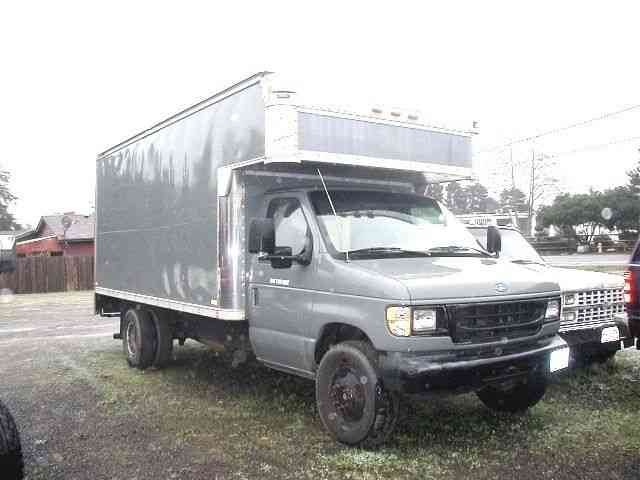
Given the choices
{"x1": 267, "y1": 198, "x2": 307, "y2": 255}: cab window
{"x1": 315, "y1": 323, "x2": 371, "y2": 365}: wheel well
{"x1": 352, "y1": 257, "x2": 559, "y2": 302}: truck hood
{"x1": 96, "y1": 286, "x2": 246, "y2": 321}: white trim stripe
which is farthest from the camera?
{"x1": 96, "y1": 286, "x2": 246, "y2": 321}: white trim stripe

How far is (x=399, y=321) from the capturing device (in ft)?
14.9

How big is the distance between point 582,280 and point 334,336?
325 cm

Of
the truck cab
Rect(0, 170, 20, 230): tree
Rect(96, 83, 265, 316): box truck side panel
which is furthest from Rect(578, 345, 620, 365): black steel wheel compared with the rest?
Rect(0, 170, 20, 230): tree

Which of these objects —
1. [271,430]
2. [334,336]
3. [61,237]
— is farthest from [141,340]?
[61,237]

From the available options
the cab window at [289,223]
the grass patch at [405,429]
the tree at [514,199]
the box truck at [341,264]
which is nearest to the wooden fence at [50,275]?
the grass patch at [405,429]

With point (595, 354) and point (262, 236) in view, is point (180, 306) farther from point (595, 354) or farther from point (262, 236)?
point (595, 354)

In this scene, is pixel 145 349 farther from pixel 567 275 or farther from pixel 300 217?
pixel 567 275

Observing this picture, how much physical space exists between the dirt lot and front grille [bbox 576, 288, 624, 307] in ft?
3.07

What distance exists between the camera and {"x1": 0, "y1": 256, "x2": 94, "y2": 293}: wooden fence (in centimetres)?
2952

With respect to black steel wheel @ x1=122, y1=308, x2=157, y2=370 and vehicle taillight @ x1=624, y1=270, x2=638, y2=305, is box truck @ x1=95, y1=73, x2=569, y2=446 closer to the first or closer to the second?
black steel wheel @ x1=122, y1=308, x2=157, y2=370

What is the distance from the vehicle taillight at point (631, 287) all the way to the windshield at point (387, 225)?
1759mm

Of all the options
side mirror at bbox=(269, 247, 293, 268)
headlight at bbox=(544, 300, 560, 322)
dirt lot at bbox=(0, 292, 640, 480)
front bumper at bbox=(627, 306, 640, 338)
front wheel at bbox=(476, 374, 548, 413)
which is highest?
side mirror at bbox=(269, 247, 293, 268)

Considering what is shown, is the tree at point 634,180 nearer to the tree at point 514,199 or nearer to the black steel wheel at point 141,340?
the tree at point 514,199

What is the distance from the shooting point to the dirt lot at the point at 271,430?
4.61m
